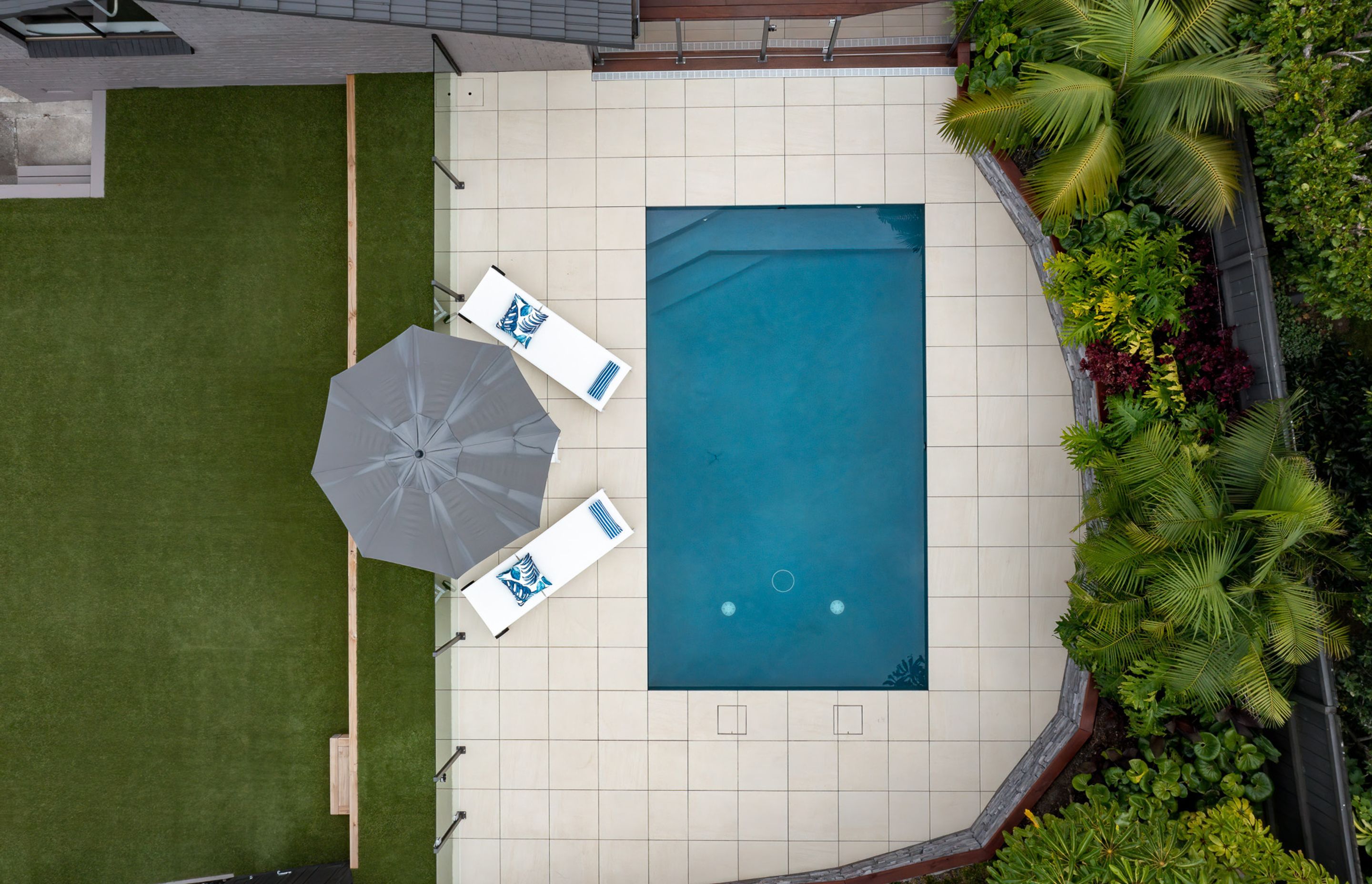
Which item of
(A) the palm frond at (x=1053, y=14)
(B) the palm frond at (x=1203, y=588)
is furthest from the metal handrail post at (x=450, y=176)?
(B) the palm frond at (x=1203, y=588)

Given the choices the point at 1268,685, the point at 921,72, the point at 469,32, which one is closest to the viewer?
the point at 1268,685

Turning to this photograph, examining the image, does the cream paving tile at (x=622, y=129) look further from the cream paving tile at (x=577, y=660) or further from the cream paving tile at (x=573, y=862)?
the cream paving tile at (x=573, y=862)

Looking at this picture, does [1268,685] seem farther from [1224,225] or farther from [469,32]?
[469,32]

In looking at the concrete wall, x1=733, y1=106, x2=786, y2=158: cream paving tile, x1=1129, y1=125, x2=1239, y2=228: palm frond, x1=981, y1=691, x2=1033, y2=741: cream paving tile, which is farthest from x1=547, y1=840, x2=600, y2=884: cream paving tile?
x1=1129, y1=125, x2=1239, y2=228: palm frond

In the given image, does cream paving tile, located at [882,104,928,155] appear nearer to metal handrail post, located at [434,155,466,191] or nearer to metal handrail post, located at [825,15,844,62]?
metal handrail post, located at [825,15,844,62]

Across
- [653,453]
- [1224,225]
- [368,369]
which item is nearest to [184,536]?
[368,369]
